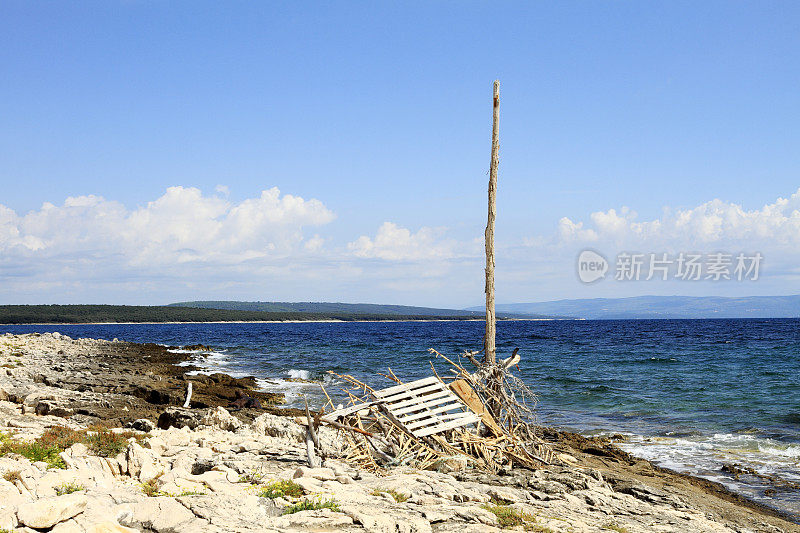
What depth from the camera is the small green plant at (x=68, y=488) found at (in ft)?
→ 21.9

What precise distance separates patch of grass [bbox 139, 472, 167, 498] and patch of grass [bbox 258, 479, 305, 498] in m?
1.14

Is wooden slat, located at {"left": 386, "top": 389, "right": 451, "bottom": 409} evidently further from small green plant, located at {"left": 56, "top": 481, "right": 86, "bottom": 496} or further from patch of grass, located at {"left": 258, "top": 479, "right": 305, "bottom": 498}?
small green plant, located at {"left": 56, "top": 481, "right": 86, "bottom": 496}

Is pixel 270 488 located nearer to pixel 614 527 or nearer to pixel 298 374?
pixel 614 527

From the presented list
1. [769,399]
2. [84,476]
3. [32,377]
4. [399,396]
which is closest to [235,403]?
[32,377]

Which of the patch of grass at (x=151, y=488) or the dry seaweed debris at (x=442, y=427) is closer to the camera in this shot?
the patch of grass at (x=151, y=488)

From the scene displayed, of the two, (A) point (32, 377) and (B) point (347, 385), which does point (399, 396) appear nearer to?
(A) point (32, 377)

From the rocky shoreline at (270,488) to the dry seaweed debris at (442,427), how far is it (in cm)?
42

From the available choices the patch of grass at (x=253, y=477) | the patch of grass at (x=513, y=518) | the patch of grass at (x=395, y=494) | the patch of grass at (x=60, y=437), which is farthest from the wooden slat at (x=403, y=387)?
the patch of grass at (x=60, y=437)

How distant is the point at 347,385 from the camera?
2711 cm

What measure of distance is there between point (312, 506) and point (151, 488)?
6.86 feet

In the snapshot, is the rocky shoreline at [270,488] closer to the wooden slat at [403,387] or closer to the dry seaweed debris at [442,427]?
the dry seaweed debris at [442,427]

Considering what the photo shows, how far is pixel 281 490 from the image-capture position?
7.41 meters

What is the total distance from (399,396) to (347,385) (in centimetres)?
1685

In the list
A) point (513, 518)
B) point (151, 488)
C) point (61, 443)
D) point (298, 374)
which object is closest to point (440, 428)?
point (513, 518)
